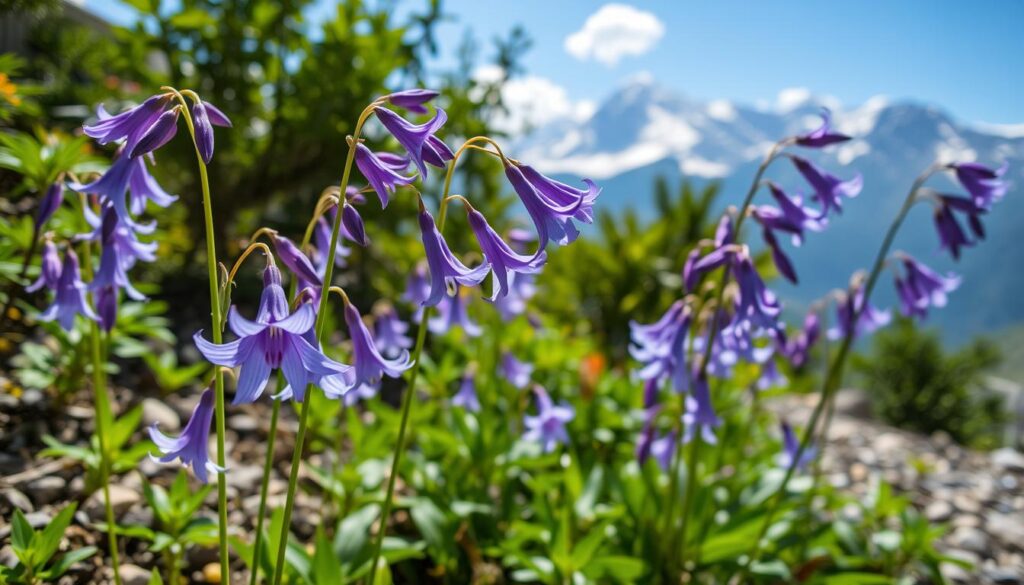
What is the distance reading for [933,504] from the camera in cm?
445

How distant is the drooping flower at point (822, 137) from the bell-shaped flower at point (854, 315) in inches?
25.9

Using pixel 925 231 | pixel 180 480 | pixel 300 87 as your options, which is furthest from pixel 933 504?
pixel 925 231

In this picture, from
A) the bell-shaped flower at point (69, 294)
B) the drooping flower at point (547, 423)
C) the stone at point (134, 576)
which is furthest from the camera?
the drooping flower at point (547, 423)

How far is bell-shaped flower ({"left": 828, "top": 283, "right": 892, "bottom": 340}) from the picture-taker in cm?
239

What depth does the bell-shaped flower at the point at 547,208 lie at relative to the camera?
1235 millimetres

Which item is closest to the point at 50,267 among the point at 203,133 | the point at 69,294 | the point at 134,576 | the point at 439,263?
the point at 69,294

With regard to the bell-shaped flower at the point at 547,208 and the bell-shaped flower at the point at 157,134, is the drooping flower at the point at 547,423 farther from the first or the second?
the bell-shaped flower at the point at 157,134

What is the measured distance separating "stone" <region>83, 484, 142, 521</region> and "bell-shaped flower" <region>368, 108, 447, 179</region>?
196cm

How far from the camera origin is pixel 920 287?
2.50m

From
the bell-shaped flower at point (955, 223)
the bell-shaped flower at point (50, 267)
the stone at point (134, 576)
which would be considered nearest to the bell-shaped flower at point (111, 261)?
the bell-shaped flower at point (50, 267)

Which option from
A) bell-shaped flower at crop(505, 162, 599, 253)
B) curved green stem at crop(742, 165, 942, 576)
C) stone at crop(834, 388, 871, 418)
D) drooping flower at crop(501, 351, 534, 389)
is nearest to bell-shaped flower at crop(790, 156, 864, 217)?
curved green stem at crop(742, 165, 942, 576)

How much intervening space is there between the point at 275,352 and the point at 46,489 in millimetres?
1755

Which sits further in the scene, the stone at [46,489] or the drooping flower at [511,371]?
the drooping flower at [511,371]

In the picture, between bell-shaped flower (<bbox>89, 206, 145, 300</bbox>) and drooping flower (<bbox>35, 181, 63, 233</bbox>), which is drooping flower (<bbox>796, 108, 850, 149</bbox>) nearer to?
bell-shaped flower (<bbox>89, 206, 145, 300</bbox>)
